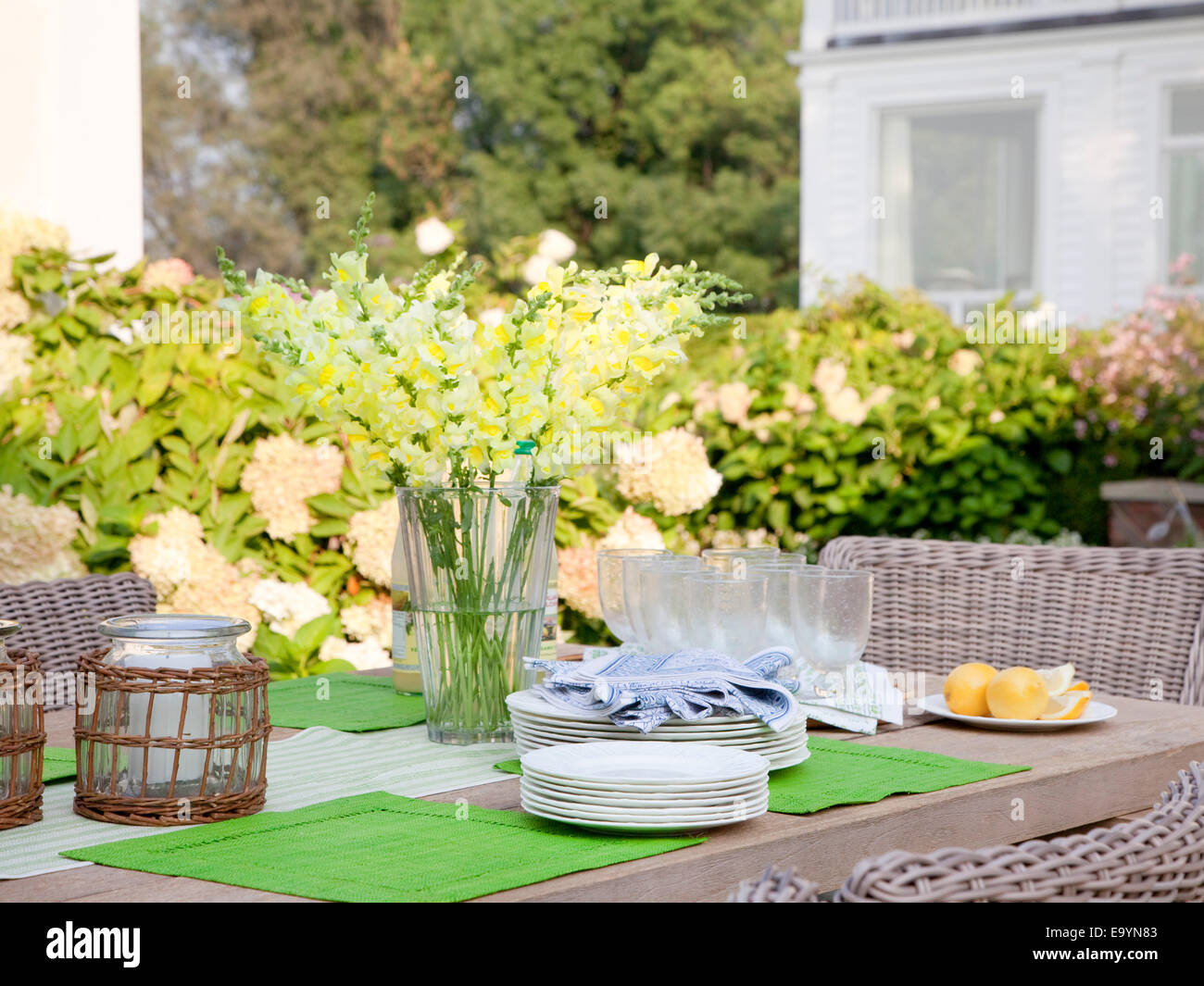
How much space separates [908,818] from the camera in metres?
1.27

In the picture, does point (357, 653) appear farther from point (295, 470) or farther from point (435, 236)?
point (435, 236)

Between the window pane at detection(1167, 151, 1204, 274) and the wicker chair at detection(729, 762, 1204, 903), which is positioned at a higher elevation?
the window pane at detection(1167, 151, 1204, 274)

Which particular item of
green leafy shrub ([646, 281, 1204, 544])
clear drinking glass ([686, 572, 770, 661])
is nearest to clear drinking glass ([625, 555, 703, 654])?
clear drinking glass ([686, 572, 770, 661])

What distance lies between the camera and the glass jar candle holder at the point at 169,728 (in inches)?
46.9

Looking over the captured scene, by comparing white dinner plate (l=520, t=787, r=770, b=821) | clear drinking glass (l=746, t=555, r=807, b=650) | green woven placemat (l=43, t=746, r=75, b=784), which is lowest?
green woven placemat (l=43, t=746, r=75, b=784)

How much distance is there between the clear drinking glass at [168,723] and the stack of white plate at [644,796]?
0.26 metres

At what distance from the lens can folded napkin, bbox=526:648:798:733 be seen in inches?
54.3

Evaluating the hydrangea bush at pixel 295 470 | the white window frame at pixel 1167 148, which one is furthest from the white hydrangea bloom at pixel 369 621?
the white window frame at pixel 1167 148

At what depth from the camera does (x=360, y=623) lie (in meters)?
2.82

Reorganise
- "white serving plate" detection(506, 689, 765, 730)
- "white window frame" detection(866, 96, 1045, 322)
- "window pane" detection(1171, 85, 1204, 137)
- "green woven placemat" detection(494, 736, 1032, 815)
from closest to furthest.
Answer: "green woven placemat" detection(494, 736, 1032, 815), "white serving plate" detection(506, 689, 765, 730), "window pane" detection(1171, 85, 1204, 137), "white window frame" detection(866, 96, 1045, 322)

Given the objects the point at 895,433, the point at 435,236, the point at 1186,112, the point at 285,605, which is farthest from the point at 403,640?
the point at 1186,112

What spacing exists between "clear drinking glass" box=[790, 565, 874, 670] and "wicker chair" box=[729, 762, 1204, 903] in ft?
1.94

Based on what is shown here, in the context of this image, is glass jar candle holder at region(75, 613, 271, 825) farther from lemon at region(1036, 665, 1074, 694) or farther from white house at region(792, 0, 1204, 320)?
white house at region(792, 0, 1204, 320)
